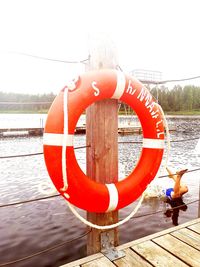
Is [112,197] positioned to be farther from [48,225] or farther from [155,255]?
[48,225]

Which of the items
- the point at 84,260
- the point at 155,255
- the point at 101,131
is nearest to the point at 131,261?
the point at 155,255

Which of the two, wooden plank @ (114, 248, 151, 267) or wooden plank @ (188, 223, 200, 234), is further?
wooden plank @ (188, 223, 200, 234)

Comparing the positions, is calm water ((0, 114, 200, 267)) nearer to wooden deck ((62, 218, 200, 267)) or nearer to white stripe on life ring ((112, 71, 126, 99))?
wooden deck ((62, 218, 200, 267))

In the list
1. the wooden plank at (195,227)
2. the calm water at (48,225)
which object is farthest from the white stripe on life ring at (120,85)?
the calm water at (48,225)

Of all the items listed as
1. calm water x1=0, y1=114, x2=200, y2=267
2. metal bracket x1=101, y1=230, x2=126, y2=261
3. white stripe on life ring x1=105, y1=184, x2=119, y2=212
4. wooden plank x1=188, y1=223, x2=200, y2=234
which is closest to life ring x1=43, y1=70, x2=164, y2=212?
white stripe on life ring x1=105, y1=184, x2=119, y2=212

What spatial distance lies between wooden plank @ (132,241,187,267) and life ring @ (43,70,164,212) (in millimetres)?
320

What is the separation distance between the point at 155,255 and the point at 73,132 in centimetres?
85

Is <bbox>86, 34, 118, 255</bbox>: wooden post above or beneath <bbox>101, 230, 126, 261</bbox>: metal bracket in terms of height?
above

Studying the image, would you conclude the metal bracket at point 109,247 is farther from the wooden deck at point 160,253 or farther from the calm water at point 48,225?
the calm water at point 48,225

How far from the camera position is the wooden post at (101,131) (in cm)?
144

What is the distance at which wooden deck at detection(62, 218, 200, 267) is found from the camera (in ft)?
4.64

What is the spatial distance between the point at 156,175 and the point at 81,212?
2962 millimetres

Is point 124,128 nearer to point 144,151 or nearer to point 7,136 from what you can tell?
point 7,136

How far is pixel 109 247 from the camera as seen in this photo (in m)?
1.53
